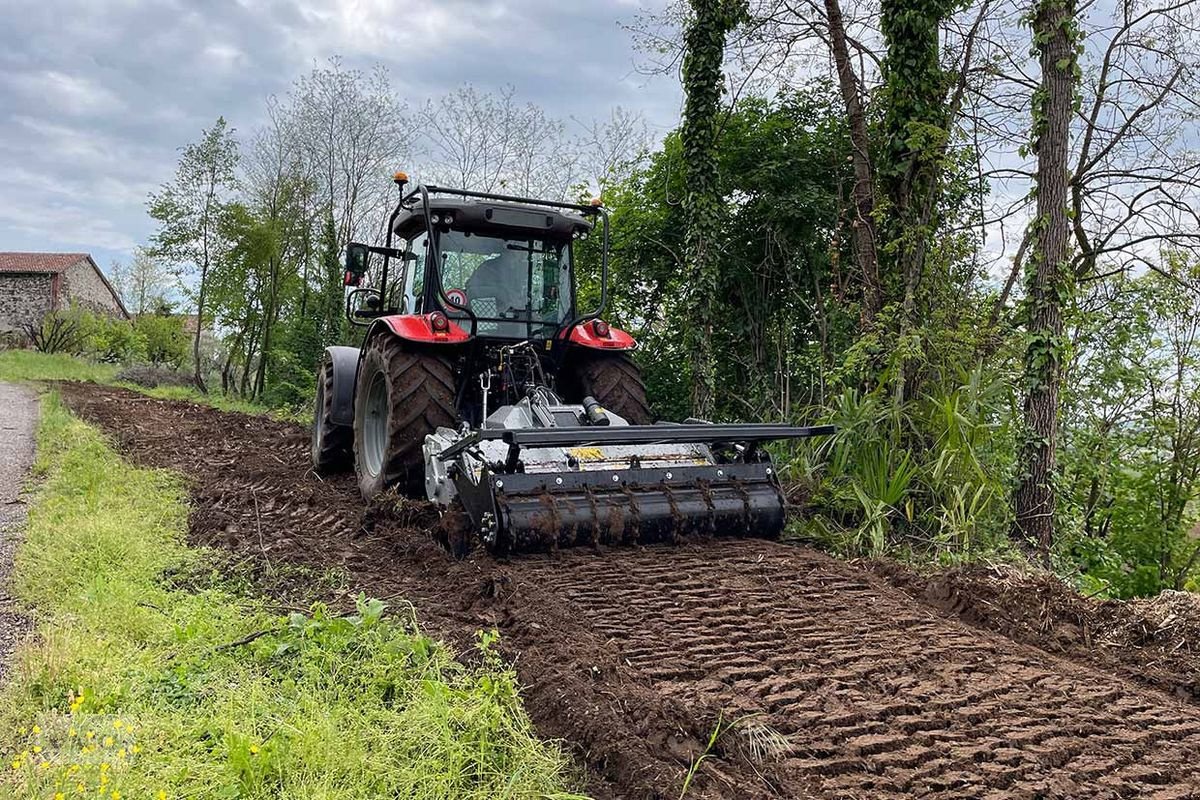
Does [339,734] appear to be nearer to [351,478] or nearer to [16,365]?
[351,478]

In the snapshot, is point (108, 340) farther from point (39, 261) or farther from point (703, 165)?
point (703, 165)

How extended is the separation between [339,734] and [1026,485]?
4.85 metres

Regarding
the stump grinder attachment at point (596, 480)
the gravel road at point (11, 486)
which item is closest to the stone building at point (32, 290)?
the gravel road at point (11, 486)

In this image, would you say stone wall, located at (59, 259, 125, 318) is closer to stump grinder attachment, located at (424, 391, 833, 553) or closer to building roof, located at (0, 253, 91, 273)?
building roof, located at (0, 253, 91, 273)

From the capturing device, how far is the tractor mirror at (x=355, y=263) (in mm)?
6238

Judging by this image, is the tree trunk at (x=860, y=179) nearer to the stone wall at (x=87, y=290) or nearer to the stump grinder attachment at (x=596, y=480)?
the stump grinder attachment at (x=596, y=480)

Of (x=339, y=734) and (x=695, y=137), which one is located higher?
(x=695, y=137)

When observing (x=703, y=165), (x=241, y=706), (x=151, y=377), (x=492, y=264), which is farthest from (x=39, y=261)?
(x=241, y=706)

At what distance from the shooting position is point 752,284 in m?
11.3

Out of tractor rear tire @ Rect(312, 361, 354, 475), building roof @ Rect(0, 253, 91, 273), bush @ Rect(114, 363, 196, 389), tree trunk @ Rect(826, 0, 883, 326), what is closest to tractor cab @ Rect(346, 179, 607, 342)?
tractor rear tire @ Rect(312, 361, 354, 475)

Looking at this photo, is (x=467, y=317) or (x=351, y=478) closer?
(x=467, y=317)

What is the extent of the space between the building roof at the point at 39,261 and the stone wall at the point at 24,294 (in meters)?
0.36

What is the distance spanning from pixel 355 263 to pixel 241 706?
4132 mm

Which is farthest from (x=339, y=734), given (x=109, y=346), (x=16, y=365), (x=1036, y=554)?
(x=109, y=346)
